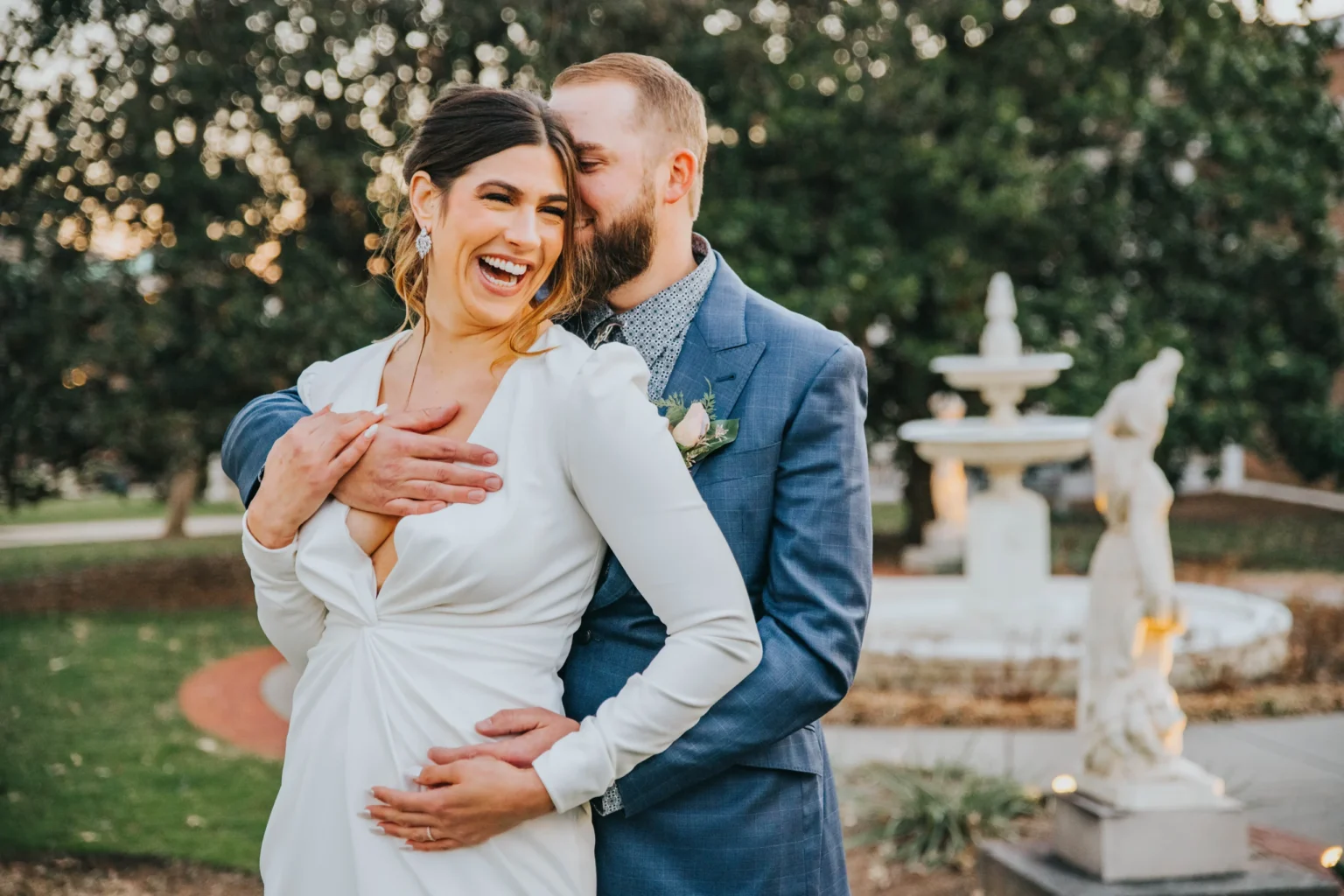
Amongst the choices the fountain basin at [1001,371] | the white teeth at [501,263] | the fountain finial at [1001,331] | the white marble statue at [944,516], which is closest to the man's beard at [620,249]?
the white teeth at [501,263]

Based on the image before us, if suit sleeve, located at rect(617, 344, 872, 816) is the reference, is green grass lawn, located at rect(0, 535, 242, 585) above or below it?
below

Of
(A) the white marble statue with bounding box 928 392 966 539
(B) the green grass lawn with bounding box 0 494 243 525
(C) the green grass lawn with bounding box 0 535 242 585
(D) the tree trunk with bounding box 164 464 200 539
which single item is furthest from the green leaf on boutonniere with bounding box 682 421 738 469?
(B) the green grass lawn with bounding box 0 494 243 525

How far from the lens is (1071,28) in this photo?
1560 centimetres

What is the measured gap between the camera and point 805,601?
6.94ft

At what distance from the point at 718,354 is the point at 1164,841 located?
132 inches

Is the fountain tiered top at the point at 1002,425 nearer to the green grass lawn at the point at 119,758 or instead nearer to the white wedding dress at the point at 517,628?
the green grass lawn at the point at 119,758

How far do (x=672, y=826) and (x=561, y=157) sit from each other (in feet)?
3.79

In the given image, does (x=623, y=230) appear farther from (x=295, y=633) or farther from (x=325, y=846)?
(x=325, y=846)

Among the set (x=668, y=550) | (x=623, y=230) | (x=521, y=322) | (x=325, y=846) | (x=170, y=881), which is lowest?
(x=170, y=881)

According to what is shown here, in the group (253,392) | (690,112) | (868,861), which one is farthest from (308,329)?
(690,112)

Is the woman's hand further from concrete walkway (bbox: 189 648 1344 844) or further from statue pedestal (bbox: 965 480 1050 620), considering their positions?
statue pedestal (bbox: 965 480 1050 620)

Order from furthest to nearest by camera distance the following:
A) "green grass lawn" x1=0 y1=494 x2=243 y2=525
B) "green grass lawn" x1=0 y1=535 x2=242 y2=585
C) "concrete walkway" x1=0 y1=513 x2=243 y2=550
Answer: "green grass lawn" x1=0 y1=494 x2=243 y2=525
"concrete walkway" x1=0 y1=513 x2=243 y2=550
"green grass lawn" x1=0 y1=535 x2=242 y2=585

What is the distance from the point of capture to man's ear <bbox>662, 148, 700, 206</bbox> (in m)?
2.36

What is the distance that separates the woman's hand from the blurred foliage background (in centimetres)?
1110
